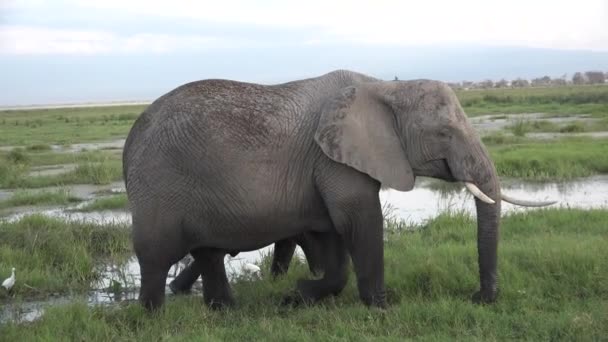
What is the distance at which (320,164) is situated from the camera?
5.49 meters

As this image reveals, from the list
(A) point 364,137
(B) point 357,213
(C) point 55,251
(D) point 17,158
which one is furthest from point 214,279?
(D) point 17,158

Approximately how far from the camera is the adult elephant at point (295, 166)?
5.37 metres

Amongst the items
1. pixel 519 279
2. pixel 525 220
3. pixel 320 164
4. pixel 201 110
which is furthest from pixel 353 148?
pixel 525 220

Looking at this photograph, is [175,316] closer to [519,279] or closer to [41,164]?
[519,279]

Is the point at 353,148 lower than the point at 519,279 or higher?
higher

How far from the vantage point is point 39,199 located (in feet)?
39.6

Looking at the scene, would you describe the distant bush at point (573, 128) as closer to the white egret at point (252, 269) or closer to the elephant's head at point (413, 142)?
the white egret at point (252, 269)

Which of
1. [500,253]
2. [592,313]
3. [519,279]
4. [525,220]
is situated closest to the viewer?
[592,313]

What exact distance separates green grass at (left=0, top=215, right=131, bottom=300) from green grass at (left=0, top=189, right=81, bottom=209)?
10.4ft

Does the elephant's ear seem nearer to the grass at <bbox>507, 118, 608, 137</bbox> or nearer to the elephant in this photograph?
the elephant

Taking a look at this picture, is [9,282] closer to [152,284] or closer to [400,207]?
[152,284]

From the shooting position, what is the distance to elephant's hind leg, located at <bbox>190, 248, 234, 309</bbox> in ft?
19.9

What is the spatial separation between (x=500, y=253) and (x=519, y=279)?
2.28 ft

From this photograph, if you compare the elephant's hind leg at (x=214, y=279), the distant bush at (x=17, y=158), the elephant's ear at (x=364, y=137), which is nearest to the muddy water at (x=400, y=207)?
the elephant's hind leg at (x=214, y=279)
